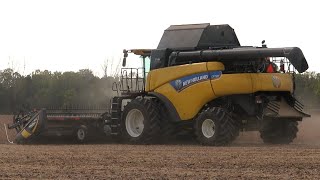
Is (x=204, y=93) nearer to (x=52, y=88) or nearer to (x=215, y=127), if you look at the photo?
(x=215, y=127)

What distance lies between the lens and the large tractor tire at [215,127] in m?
18.5

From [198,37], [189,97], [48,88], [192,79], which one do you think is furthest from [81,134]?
[48,88]

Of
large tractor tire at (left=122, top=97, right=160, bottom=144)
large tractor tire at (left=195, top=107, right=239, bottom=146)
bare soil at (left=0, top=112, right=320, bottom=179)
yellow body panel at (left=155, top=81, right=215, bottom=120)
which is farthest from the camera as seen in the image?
large tractor tire at (left=122, top=97, right=160, bottom=144)

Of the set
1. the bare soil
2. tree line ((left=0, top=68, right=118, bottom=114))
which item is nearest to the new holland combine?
the bare soil

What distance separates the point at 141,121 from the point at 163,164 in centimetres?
843

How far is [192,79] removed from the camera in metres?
19.7

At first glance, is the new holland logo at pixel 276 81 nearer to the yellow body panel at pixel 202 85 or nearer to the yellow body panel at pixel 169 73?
the yellow body panel at pixel 202 85

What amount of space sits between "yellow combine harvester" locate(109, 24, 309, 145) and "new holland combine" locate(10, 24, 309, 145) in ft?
0.09

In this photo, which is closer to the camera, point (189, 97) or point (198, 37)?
→ point (189, 97)

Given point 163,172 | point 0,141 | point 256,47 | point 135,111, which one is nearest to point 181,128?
point 135,111

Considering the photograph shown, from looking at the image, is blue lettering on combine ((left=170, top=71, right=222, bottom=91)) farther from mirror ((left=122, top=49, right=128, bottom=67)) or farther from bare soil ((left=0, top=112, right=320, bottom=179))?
bare soil ((left=0, top=112, right=320, bottom=179))

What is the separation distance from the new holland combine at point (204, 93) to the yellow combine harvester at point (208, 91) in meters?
0.03

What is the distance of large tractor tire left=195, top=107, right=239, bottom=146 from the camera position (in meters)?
18.5

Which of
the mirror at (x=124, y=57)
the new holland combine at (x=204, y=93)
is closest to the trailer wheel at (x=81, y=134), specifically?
the new holland combine at (x=204, y=93)
